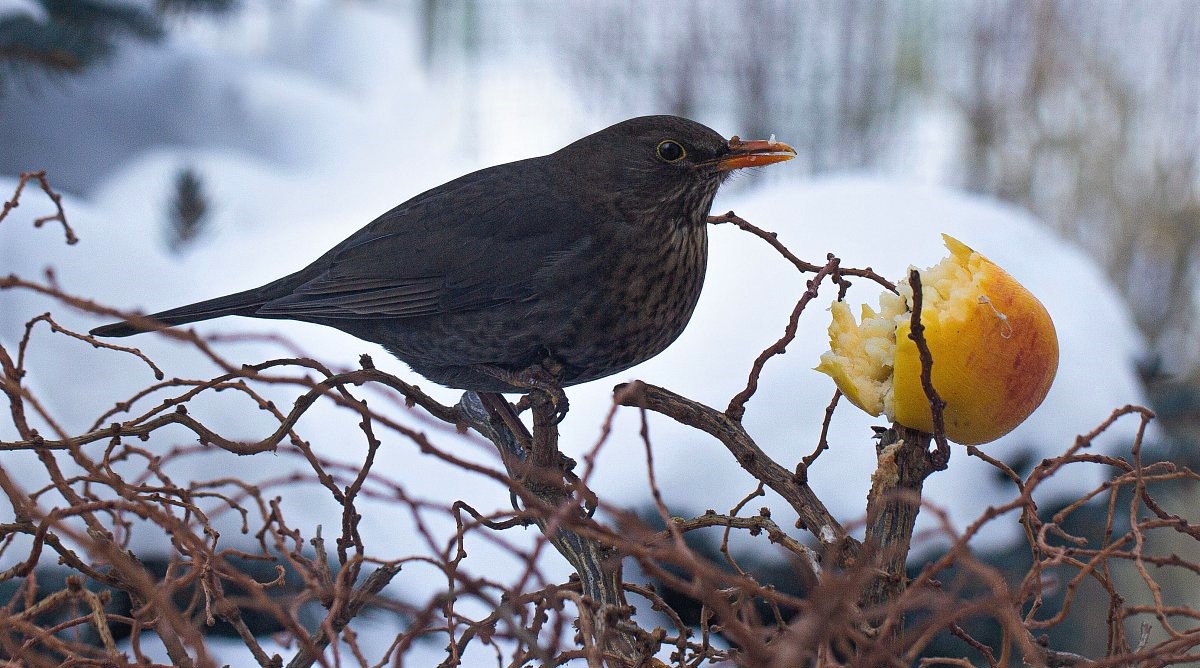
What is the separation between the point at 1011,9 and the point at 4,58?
15.6ft

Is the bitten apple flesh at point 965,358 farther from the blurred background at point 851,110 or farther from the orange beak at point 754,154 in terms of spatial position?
the blurred background at point 851,110

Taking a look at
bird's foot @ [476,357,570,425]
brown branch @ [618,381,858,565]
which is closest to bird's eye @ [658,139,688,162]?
bird's foot @ [476,357,570,425]

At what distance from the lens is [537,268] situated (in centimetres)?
127

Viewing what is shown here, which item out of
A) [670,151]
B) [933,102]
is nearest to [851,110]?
[933,102]

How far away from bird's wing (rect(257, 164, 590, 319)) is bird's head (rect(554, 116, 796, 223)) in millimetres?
60

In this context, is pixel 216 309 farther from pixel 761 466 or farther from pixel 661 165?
pixel 761 466

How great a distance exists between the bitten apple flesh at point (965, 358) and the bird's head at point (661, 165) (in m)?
0.45

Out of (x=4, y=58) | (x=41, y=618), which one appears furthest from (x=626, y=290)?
(x=4, y=58)

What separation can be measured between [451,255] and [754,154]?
405 mm

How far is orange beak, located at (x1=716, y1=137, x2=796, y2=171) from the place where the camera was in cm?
120

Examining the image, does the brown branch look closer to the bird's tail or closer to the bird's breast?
the bird's breast

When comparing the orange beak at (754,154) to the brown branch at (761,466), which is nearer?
the brown branch at (761,466)

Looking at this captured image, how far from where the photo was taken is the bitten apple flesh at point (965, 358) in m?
0.85

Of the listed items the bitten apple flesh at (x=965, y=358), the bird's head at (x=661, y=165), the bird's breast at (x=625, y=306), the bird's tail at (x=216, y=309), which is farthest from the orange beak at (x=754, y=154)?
the bird's tail at (x=216, y=309)
